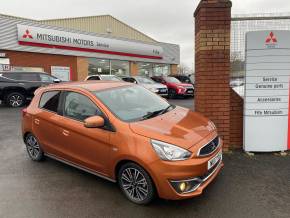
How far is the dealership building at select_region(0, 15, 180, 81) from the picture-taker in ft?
56.1

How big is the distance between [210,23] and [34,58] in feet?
50.9

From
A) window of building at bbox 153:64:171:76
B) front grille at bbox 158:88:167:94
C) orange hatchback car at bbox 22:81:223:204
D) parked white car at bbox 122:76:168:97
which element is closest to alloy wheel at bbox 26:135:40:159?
orange hatchback car at bbox 22:81:223:204

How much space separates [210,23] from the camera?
5.23 metres

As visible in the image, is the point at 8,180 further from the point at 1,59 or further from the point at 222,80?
the point at 1,59

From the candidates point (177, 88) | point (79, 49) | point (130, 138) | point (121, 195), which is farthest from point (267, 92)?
point (79, 49)

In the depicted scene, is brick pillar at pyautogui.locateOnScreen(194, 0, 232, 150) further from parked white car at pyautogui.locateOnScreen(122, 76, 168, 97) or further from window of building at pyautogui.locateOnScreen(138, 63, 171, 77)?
window of building at pyautogui.locateOnScreen(138, 63, 171, 77)

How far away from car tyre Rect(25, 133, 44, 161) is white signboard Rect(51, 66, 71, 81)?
1454cm

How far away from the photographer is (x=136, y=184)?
11.6 ft

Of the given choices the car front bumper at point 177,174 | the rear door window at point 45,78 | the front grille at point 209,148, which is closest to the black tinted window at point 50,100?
the car front bumper at point 177,174

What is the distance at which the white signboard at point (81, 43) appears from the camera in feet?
57.7

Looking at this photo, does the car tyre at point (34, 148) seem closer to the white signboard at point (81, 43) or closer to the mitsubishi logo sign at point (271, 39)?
the mitsubishi logo sign at point (271, 39)

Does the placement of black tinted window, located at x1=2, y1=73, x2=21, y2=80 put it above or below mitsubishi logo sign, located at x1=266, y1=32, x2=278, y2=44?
below

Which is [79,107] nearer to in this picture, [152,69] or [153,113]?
[153,113]

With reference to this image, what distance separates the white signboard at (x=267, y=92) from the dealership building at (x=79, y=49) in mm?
15639
